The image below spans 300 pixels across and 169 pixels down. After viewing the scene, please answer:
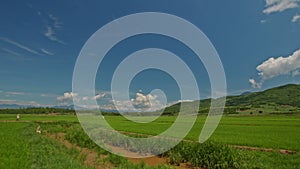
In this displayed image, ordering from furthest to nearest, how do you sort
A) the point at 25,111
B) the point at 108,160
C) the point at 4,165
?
the point at 25,111
the point at 108,160
the point at 4,165

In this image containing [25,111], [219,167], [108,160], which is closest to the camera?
[219,167]

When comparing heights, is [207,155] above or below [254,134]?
below

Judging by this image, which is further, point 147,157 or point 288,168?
point 147,157

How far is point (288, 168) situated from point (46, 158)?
1182 centimetres

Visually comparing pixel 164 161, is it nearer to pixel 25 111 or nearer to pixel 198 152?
pixel 198 152

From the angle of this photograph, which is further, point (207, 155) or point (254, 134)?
point (254, 134)

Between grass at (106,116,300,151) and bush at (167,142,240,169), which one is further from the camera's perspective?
grass at (106,116,300,151)

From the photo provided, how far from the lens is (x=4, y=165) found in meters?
11.4

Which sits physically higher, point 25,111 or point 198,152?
point 25,111

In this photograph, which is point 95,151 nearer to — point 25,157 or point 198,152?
point 25,157

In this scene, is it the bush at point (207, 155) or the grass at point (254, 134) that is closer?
the bush at point (207, 155)

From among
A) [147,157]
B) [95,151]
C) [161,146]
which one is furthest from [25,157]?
[161,146]

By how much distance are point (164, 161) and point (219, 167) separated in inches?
144

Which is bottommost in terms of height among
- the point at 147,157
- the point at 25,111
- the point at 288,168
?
the point at 288,168
